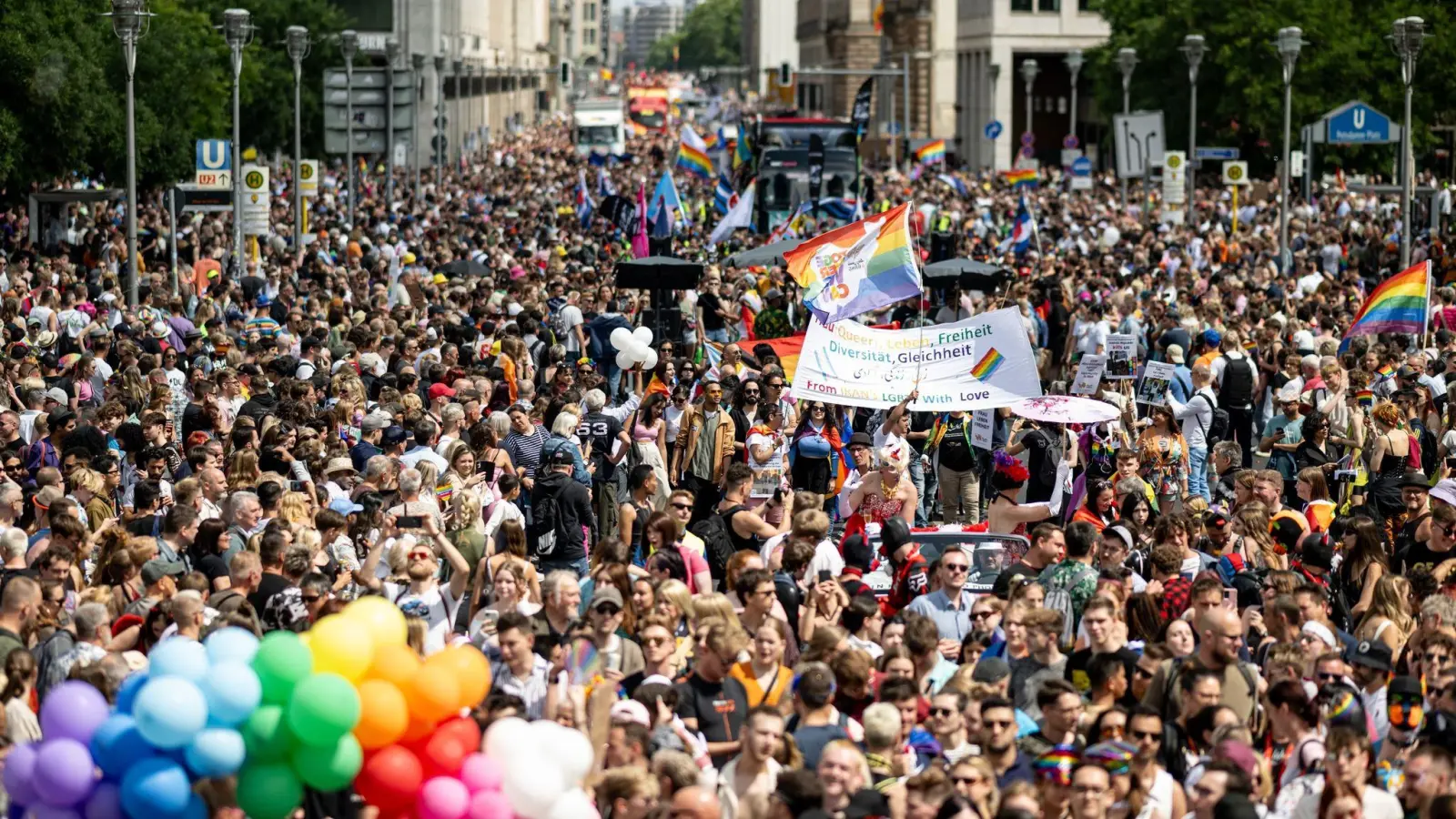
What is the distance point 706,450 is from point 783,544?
3.29 m

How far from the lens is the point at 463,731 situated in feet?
24.9

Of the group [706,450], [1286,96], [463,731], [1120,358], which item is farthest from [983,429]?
[1286,96]

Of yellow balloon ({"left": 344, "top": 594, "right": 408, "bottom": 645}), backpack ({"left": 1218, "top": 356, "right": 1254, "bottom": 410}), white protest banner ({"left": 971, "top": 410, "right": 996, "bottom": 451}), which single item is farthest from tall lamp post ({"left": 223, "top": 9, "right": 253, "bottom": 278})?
yellow balloon ({"left": 344, "top": 594, "right": 408, "bottom": 645})

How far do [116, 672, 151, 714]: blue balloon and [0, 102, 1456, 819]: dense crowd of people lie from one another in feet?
3.53

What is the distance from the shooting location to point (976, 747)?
28.5 feet

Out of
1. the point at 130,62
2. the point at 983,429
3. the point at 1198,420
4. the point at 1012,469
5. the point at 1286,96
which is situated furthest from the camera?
the point at 1286,96

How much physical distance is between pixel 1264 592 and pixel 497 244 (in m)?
24.5

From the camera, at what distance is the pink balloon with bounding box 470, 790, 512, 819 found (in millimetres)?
7336

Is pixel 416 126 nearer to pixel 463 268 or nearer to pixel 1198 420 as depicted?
pixel 463 268

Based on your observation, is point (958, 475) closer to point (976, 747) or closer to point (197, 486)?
point (197, 486)

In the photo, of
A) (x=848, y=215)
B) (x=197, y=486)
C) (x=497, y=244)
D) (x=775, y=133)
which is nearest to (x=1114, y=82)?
(x=775, y=133)

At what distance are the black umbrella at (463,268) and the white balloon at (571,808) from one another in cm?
2263

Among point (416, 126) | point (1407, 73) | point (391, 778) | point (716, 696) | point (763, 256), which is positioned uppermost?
point (1407, 73)

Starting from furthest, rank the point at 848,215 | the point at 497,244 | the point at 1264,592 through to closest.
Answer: the point at 848,215 → the point at 497,244 → the point at 1264,592
